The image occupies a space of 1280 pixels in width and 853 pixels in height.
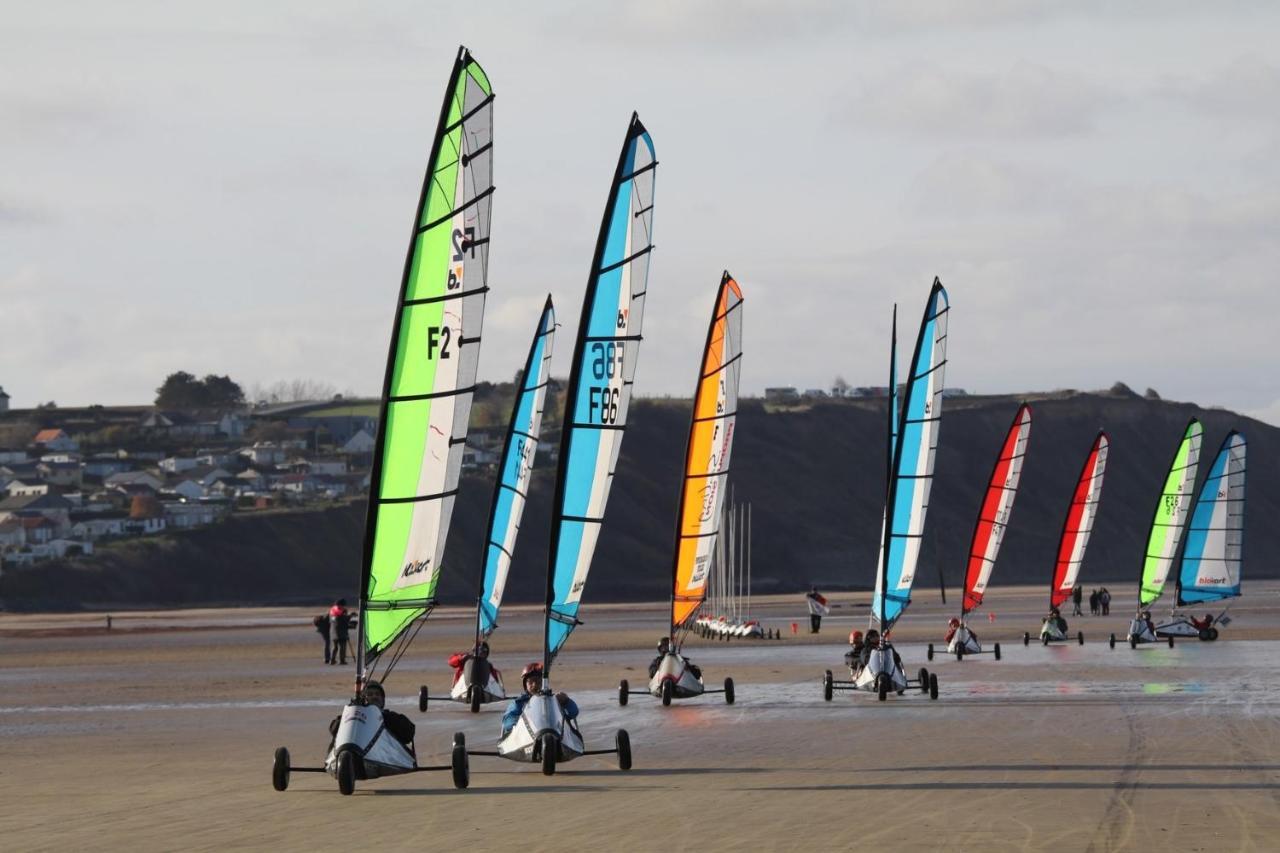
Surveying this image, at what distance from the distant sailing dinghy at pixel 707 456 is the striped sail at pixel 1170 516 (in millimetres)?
21480

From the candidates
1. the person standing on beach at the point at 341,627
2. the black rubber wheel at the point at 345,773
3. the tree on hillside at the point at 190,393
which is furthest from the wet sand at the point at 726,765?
the tree on hillside at the point at 190,393

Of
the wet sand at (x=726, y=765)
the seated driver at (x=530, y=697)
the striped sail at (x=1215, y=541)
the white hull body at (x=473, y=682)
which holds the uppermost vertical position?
the striped sail at (x=1215, y=541)

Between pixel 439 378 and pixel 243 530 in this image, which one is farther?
pixel 243 530

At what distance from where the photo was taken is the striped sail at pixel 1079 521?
45562 mm

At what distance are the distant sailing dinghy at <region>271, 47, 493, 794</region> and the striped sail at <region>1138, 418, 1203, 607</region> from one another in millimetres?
31402

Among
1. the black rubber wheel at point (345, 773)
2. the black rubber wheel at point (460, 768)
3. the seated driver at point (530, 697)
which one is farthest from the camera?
the seated driver at point (530, 697)

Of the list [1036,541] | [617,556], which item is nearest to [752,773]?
[617,556]

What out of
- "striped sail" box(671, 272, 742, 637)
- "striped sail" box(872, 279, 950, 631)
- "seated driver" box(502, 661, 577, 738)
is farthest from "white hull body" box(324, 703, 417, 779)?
"striped sail" box(872, 279, 950, 631)

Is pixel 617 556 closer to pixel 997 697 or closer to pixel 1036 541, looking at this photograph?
pixel 1036 541

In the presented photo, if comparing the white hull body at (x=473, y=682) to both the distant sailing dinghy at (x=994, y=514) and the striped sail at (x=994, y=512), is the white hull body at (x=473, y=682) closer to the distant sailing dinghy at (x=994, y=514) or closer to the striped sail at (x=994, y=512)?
the distant sailing dinghy at (x=994, y=514)

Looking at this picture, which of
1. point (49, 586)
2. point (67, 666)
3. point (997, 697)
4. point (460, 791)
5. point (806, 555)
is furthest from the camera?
point (806, 555)

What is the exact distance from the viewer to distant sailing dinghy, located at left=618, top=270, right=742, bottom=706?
25406mm

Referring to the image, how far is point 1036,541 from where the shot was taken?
419 feet

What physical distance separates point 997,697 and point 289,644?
26679 millimetres
